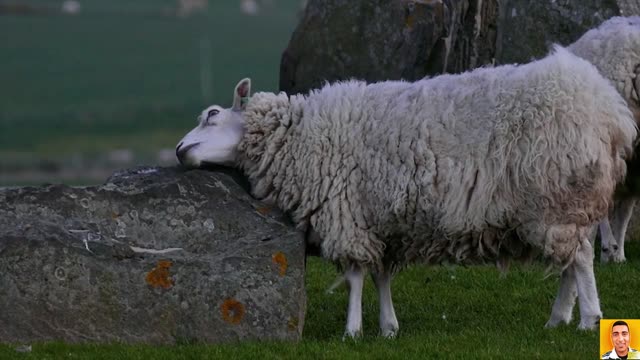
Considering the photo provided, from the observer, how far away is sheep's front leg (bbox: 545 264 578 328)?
8.16m

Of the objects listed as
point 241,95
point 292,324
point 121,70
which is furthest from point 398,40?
point 121,70

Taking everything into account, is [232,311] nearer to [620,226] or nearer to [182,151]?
[182,151]

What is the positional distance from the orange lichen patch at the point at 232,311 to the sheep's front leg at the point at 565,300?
2.01m

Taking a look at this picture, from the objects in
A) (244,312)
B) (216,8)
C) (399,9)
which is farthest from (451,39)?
(216,8)

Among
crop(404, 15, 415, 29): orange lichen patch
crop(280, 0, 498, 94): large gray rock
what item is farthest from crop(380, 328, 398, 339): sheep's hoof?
crop(404, 15, 415, 29): orange lichen patch

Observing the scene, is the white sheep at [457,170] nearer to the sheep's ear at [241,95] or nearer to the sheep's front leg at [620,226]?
the sheep's ear at [241,95]

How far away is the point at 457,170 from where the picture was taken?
25.7 ft

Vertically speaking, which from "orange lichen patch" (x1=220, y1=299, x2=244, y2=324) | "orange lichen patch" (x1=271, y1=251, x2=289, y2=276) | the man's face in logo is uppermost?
the man's face in logo

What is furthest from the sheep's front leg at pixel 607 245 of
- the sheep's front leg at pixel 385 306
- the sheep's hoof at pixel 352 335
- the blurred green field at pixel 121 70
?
the blurred green field at pixel 121 70

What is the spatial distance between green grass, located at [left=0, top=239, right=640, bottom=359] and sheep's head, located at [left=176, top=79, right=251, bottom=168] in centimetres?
125

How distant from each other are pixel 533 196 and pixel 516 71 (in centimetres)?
82

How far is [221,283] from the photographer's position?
24.2 ft

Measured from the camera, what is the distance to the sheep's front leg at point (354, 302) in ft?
26.5

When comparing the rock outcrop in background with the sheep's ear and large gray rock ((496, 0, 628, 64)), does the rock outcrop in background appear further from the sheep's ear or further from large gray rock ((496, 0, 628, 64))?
the sheep's ear
